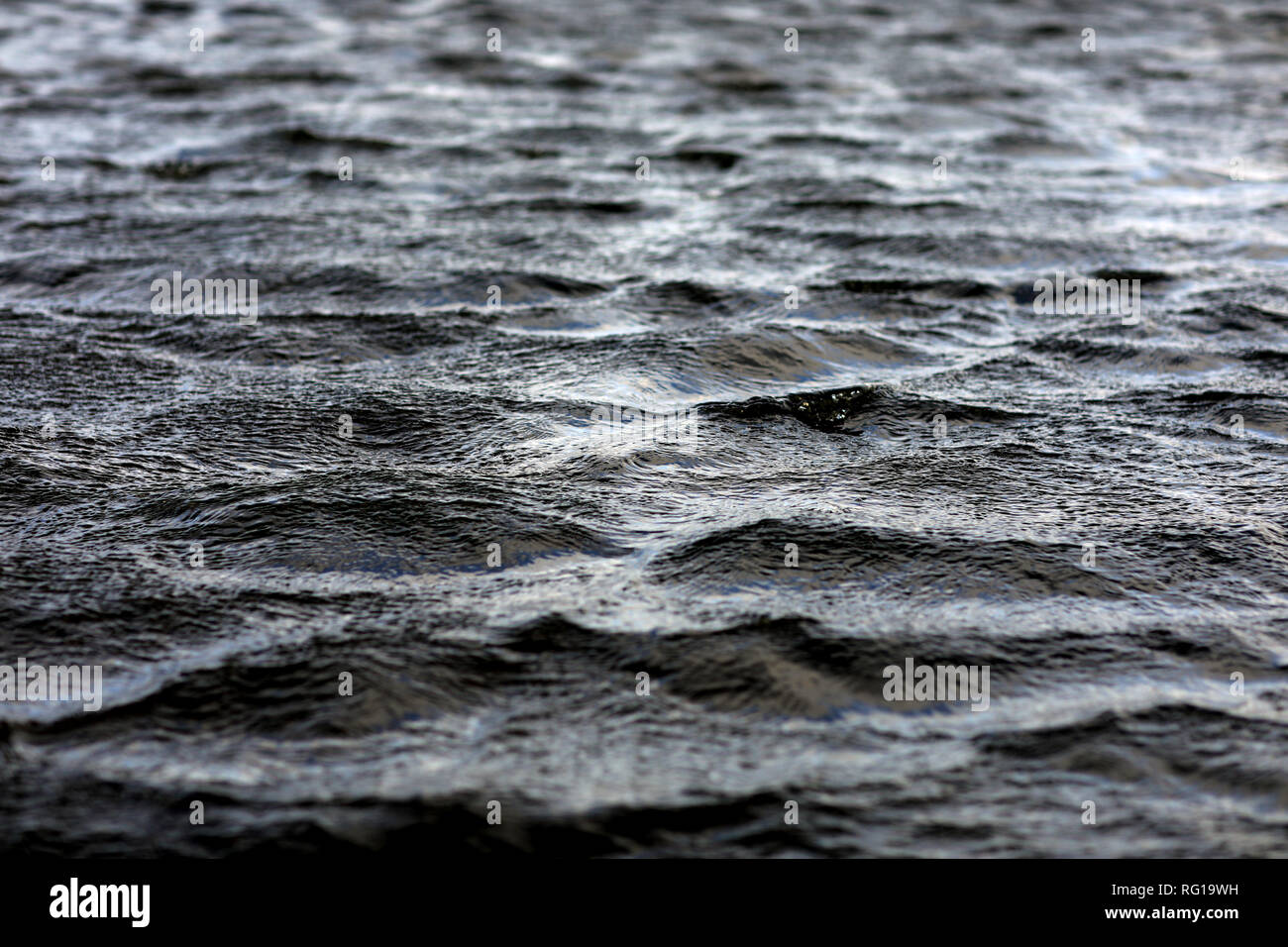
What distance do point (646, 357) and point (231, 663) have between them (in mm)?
2428

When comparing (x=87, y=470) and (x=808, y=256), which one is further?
(x=808, y=256)

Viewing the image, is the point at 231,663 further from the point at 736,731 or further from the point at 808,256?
the point at 808,256

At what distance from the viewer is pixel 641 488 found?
13.0 ft

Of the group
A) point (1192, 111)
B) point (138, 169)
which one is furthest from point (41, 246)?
point (1192, 111)

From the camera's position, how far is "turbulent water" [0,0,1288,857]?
2.64 meters

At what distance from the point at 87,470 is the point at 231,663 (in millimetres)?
1322

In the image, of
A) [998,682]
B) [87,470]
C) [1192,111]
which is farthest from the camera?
[1192,111]

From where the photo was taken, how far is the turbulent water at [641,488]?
264 centimetres

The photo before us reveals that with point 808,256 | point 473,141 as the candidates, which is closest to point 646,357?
point 808,256

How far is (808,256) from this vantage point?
6.41 metres
